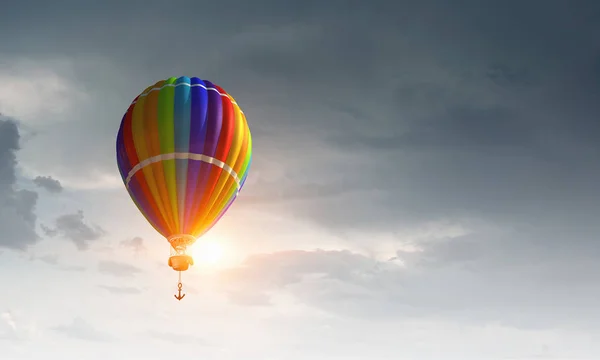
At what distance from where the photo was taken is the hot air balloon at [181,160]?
71938 millimetres

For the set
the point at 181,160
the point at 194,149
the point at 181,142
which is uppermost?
the point at 181,142

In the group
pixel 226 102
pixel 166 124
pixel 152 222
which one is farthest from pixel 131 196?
pixel 226 102

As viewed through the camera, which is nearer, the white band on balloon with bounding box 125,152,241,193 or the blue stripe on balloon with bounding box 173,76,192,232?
the blue stripe on balloon with bounding box 173,76,192,232

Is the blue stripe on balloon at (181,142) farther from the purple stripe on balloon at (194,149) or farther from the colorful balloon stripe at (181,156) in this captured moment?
the purple stripe on balloon at (194,149)

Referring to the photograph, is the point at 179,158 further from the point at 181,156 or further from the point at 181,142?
the point at 181,142

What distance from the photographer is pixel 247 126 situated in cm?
7819

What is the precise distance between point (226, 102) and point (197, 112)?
4052mm

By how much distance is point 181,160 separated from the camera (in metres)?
72.0

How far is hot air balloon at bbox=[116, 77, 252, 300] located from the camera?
71938mm

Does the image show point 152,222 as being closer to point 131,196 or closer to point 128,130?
point 131,196

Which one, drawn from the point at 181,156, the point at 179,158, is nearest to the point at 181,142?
the point at 181,156

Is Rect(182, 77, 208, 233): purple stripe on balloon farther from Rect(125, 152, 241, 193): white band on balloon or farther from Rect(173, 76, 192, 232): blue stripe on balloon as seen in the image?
Rect(125, 152, 241, 193): white band on balloon

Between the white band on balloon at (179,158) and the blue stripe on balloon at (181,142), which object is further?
the white band on balloon at (179,158)

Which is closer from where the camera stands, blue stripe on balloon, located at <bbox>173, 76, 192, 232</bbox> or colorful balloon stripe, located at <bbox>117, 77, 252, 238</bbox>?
blue stripe on balloon, located at <bbox>173, 76, 192, 232</bbox>
